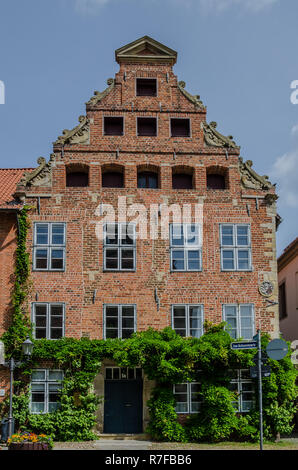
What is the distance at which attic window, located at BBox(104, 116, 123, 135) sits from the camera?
90.3 ft

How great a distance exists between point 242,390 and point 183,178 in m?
8.34

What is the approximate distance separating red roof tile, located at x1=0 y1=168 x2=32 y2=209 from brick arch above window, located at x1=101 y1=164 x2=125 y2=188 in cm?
339

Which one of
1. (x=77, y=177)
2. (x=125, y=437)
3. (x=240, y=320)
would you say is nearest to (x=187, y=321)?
(x=240, y=320)

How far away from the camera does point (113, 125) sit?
27688 mm

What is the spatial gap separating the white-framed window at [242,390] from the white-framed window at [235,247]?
3.84 metres

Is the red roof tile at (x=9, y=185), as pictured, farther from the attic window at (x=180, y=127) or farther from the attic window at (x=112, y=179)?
the attic window at (x=180, y=127)

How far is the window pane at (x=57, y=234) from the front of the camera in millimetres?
26047

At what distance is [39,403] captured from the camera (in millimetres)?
24703

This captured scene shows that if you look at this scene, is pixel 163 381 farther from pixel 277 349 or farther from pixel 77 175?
pixel 77 175

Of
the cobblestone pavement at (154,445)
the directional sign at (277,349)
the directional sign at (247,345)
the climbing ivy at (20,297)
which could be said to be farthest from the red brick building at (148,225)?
the directional sign at (277,349)

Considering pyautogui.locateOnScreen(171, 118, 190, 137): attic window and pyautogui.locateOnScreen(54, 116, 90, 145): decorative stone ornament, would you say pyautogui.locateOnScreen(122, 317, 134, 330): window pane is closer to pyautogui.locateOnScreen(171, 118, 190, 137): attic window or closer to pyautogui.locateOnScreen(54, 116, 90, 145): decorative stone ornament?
pyautogui.locateOnScreen(54, 116, 90, 145): decorative stone ornament

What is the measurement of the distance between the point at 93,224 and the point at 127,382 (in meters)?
5.92

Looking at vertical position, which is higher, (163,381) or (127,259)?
(127,259)
